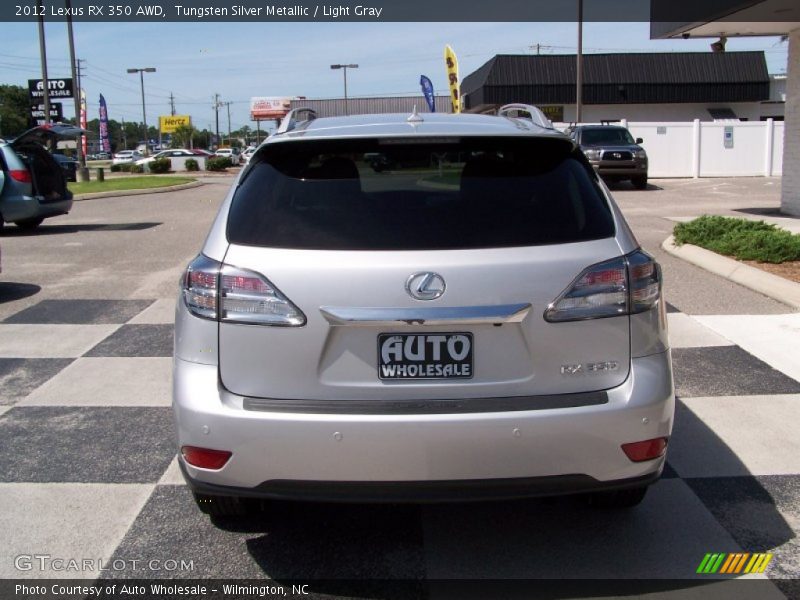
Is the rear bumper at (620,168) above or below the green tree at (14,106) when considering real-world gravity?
below

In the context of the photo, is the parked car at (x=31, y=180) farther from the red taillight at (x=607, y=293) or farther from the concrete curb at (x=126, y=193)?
the red taillight at (x=607, y=293)

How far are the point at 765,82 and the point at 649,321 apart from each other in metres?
48.1

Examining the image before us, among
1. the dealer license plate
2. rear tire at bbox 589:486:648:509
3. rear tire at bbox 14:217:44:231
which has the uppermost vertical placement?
the dealer license plate

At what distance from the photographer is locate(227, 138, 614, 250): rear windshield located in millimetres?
3158

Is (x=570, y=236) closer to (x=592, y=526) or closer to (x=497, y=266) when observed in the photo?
(x=497, y=266)

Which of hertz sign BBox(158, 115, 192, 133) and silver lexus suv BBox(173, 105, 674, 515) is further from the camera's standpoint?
hertz sign BBox(158, 115, 192, 133)

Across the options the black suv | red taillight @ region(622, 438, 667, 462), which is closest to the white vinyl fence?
the black suv

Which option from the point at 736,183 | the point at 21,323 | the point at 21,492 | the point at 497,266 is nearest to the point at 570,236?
the point at 497,266

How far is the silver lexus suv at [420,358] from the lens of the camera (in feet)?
9.82

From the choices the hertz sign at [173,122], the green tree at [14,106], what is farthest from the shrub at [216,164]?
the green tree at [14,106]

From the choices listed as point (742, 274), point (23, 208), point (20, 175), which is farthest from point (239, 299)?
point (20, 175)

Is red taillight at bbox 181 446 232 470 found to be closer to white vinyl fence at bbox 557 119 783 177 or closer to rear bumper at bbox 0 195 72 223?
rear bumper at bbox 0 195 72 223

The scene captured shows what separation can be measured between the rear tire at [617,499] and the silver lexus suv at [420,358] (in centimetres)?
48

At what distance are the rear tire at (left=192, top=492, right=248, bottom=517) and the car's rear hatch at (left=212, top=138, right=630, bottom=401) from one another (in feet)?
2.31
